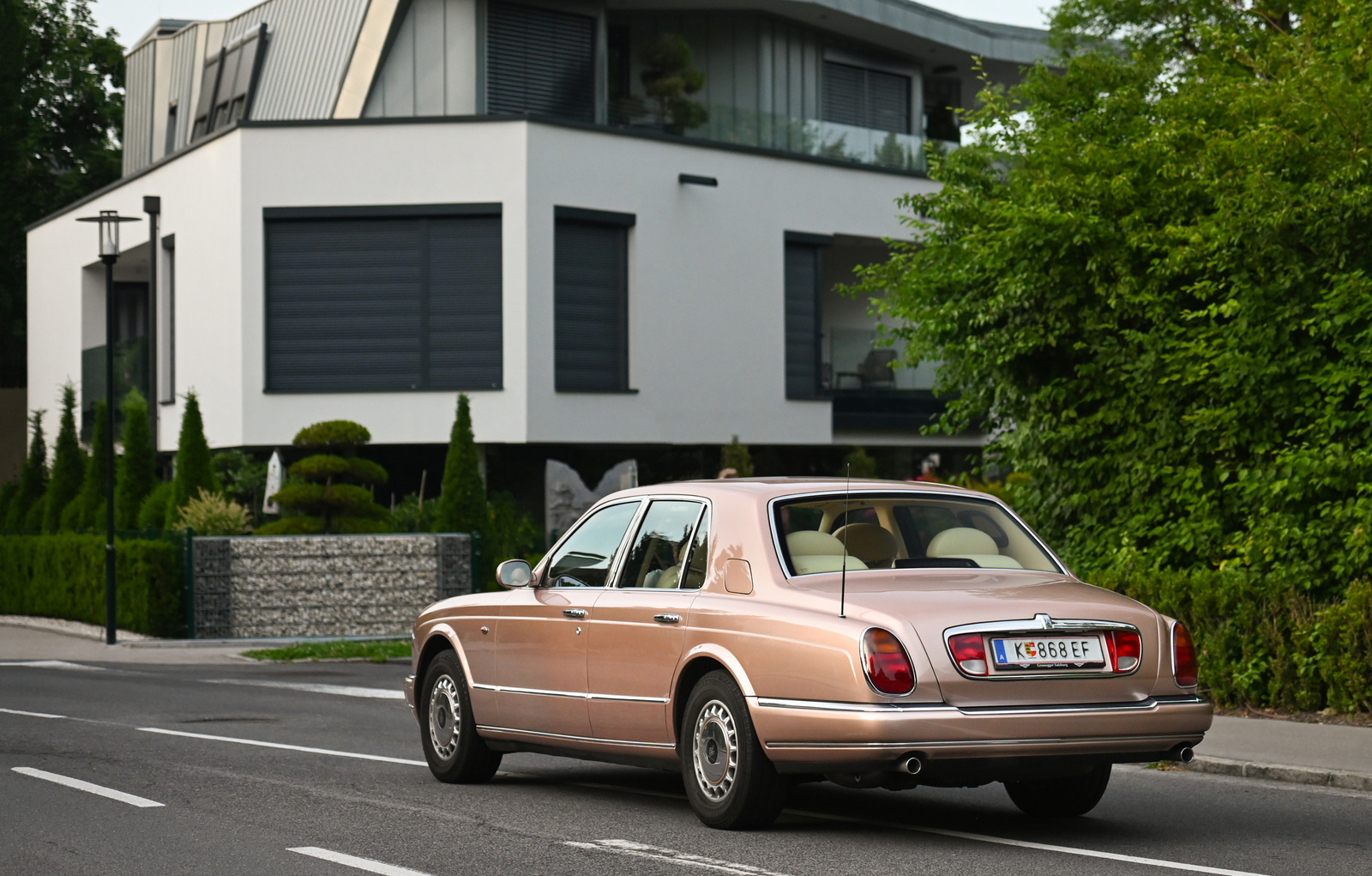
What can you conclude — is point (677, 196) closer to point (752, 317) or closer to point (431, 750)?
point (752, 317)

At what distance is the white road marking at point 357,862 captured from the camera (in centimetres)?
A: 712

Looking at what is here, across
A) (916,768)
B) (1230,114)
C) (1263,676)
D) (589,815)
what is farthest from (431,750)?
(1230,114)

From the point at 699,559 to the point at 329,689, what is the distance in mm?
10531

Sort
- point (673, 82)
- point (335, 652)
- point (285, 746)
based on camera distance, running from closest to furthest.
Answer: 1. point (285, 746)
2. point (335, 652)
3. point (673, 82)

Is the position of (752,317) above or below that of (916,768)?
above

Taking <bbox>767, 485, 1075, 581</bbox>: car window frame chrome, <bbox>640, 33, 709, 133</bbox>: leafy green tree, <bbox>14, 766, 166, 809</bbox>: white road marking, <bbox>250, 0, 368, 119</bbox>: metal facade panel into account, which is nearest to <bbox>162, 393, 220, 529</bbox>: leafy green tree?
<bbox>250, 0, 368, 119</bbox>: metal facade panel

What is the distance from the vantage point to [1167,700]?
25.2 feet

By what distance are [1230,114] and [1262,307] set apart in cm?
174

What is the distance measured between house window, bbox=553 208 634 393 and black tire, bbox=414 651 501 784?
19575 millimetres

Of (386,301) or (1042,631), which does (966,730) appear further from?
(386,301)

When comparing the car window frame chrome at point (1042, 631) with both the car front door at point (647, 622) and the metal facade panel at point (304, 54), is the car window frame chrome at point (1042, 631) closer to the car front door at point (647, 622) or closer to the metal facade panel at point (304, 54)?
the car front door at point (647, 622)

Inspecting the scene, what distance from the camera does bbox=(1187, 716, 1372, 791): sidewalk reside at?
401 inches

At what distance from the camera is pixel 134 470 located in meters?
28.0

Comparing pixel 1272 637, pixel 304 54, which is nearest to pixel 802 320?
pixel 304 54
